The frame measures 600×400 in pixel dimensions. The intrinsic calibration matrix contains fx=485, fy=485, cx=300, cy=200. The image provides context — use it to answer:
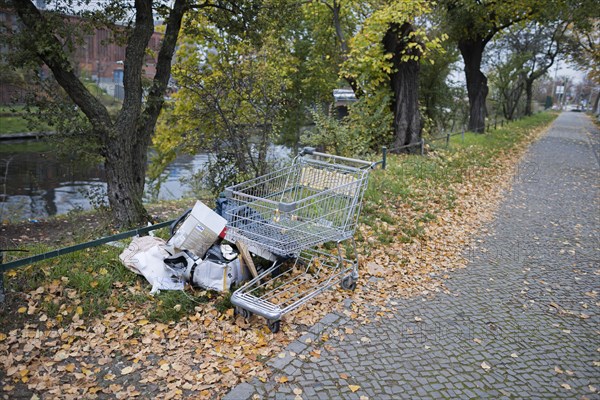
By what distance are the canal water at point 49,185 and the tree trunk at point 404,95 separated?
18.4 ft

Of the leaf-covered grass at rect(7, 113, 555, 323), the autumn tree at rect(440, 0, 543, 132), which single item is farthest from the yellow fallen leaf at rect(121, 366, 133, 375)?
the autumn tree at rect(440, 0, 543, 132)

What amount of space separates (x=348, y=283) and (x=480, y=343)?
4.70 feet

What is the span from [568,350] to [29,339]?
14.2 feet

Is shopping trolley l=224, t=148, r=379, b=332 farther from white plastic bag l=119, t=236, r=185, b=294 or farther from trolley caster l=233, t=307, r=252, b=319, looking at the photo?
white plastic bag l=119, t=236, r=185, b=294

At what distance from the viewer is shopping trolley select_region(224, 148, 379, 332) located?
14.0 ft

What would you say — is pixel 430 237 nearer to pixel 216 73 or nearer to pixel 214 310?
pixel 214 310

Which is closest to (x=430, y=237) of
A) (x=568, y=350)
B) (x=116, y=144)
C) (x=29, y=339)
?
(x=568, y=350)

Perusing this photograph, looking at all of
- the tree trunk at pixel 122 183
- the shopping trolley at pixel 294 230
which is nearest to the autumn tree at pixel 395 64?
the tree trunk at pixel 122 183

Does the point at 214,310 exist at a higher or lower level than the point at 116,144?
lower

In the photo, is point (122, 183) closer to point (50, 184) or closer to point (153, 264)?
point (153, 264)

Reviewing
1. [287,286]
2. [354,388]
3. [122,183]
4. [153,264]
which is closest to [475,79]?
[122,183]

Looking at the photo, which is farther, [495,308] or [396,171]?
[396,171]

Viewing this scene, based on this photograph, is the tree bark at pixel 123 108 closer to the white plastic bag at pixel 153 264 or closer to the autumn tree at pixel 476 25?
the white plastic bag at pixel 153 264

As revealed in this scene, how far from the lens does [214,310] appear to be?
14.3ft
